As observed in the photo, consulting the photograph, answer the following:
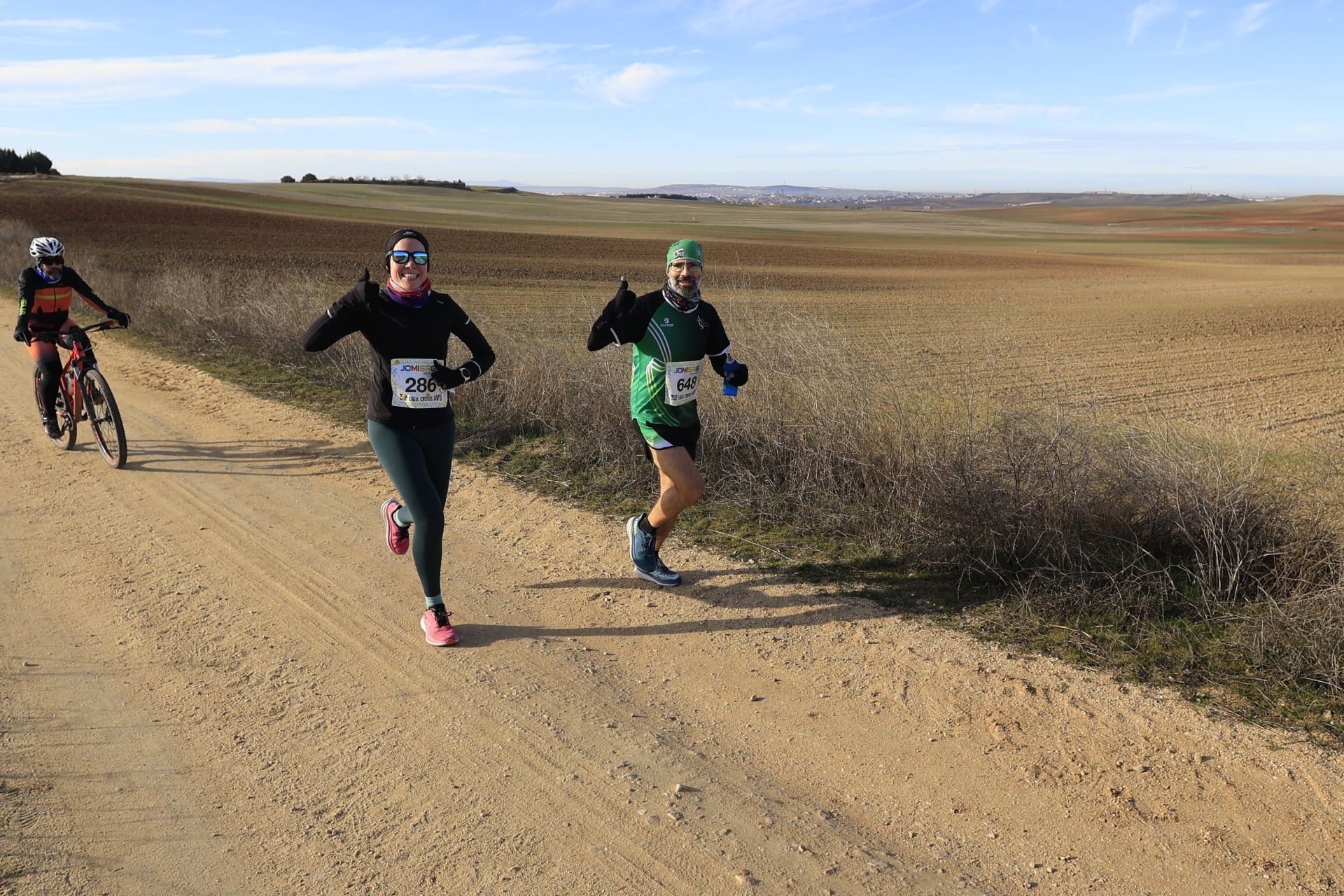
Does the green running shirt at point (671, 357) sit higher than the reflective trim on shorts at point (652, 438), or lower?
higher

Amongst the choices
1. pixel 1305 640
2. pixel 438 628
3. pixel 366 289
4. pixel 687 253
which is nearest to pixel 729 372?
pixel 687 253

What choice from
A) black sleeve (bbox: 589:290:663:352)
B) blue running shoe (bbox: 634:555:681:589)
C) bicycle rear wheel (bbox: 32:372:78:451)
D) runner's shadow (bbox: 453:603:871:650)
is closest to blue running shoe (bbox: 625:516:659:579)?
blue running shoe (bbox: 634:555:681:589)

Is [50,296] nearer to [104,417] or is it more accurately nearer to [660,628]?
[104,417]

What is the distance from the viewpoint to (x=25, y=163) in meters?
94.1

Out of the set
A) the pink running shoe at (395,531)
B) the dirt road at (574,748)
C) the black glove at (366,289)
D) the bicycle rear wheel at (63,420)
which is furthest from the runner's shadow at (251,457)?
the black glove at (366,289)

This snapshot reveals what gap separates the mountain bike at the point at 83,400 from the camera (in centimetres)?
809

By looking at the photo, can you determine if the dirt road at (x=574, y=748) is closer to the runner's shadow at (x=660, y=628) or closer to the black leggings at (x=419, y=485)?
the runner's shadow at (x=660, y=628)

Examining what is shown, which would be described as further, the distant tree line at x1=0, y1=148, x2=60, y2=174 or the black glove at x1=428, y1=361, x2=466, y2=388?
the distant tree line at x1=0, y1=148, x2=60, y2=174

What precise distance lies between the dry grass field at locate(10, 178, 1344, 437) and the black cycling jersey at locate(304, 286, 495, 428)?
159 inches

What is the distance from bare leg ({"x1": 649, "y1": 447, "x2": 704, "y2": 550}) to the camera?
5.30 m

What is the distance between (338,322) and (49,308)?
557cm

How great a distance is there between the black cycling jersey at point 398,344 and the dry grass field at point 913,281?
4.04 m

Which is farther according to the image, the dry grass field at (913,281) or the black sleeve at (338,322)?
the dry grass field at (913,281)

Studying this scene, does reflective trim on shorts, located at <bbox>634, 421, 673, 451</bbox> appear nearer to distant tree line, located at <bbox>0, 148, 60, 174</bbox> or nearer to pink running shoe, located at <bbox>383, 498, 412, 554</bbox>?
pink running shoe, located at <bbox>383, 498, 412, 554</bbox>
